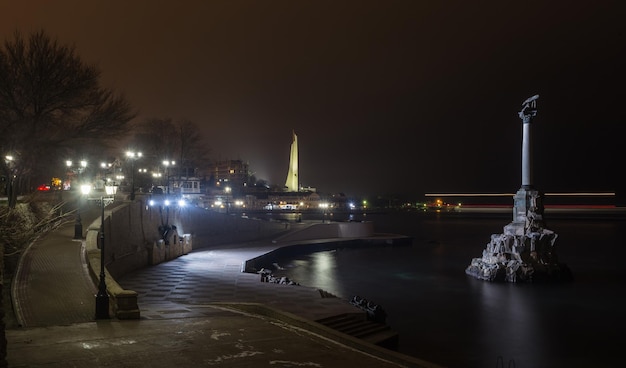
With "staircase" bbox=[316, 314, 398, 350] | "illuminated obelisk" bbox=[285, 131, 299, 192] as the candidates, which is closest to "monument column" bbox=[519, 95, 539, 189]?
"staircase" bbox=[316, 314, 398, 350]

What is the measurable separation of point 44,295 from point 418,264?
3541cm

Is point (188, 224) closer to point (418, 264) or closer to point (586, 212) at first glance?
point (418, 264)

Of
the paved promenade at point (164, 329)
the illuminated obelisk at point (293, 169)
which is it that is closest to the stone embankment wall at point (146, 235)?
the paved promenade at point (164, 329)

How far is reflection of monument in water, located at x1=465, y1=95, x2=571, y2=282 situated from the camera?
3416cm

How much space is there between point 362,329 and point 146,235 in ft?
57.9

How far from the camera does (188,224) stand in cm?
4081

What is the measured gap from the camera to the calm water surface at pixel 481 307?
788 inches

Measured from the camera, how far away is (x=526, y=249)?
113 ft

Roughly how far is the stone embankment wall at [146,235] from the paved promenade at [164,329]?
0.60 meters

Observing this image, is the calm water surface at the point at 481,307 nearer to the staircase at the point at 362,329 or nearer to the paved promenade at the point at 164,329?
the staircase at the point at 362,329

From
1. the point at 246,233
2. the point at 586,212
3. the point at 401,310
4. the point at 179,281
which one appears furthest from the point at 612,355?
the point at 586,212

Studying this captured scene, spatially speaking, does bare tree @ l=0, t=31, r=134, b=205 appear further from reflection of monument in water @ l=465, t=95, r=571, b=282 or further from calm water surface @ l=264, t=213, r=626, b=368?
reflection of monument in water @ l=465, t=95, r=571, b=282

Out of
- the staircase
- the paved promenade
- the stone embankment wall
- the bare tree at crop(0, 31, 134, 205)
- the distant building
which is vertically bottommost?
the staircase

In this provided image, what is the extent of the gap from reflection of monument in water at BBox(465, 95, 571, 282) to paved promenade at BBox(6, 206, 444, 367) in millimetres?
16869
